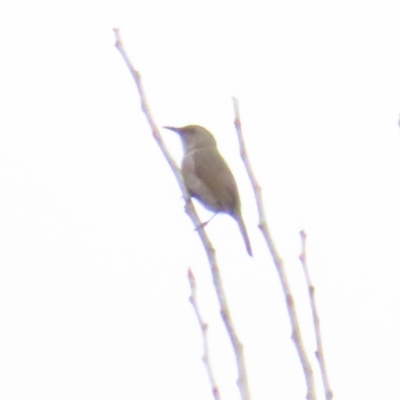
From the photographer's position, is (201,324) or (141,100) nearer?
(201,324)

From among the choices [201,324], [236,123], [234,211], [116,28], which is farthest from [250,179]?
[234,211]

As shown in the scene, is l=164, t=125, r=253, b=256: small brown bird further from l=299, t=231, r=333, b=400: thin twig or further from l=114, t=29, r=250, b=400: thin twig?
l=299, t=231, r=333, b=400: thin twig

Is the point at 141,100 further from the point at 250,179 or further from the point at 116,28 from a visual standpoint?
the point at 250,179

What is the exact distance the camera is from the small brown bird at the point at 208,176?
21.9 feet

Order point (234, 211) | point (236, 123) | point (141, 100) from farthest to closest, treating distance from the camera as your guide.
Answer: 1. point (234, 211)
2. point (141, 100)
3. point (236, 123)

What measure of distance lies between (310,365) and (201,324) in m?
0.36

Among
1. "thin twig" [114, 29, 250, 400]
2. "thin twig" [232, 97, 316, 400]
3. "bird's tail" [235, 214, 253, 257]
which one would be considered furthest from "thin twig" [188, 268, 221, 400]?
"bird's tail" [235, 214, 253, 257]

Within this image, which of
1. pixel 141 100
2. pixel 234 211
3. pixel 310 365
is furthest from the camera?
pixel 234 211

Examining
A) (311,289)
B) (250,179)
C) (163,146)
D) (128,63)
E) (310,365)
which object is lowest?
(310,365)

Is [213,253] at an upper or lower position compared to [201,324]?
upper

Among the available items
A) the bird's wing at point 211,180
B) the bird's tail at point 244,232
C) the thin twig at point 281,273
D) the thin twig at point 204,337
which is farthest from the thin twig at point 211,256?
the bird's wing at point 211,180

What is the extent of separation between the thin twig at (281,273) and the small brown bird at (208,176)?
9.72 ft

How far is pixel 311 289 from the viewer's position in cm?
328

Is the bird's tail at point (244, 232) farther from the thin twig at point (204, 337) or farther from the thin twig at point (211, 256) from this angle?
the thin twig at point (204, 337)
